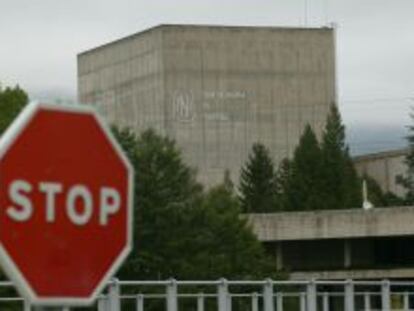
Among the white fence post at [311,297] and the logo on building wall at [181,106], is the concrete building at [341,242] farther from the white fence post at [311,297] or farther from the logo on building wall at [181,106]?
the white fence post at [311,297]

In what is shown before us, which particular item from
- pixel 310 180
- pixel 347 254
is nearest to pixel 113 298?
pixel 347 254

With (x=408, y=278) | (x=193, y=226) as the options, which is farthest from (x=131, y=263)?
(x=408, y=278)

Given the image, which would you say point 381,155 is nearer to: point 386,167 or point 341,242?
point 386,167

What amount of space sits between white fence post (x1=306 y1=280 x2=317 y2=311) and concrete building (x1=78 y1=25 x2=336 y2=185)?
11820cm

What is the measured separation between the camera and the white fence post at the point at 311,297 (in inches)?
771

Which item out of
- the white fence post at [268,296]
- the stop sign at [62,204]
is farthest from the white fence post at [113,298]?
the stop sign at [62,204]

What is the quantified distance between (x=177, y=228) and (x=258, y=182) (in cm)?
6023

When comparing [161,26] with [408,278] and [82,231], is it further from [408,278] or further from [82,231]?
[82,231]

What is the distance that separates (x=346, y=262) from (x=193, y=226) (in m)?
26.4

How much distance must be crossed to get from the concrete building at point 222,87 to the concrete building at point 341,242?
151 ft

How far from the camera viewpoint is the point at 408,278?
88062 mm

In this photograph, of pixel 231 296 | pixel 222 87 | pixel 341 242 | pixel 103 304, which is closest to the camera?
pixel 103 304

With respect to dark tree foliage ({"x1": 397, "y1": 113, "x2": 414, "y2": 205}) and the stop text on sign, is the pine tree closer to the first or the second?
dark tree foliage ({"x1": 397, "y1": 113, "x2": 414, "y2": 205})

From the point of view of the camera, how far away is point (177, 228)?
6488 centimetres
